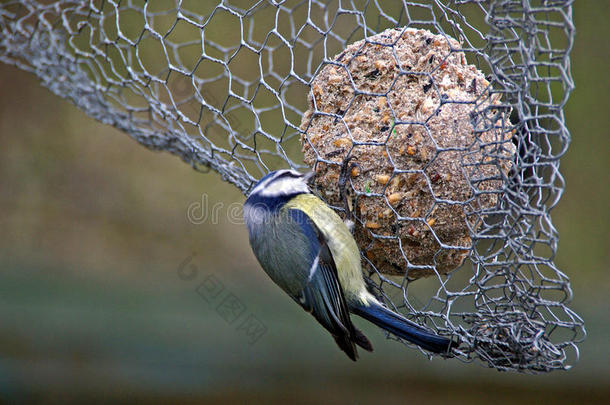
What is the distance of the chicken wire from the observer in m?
1.37

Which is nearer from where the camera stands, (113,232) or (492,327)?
(492,327)

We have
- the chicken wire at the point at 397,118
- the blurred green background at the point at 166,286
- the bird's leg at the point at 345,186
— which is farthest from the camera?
the blurred green background at the point at 166,286

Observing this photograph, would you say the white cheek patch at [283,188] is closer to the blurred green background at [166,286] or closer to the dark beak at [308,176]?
the dark beak at [308,176]

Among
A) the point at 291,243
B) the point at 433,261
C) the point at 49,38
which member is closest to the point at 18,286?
the point at 49,38

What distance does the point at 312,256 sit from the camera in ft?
5.78

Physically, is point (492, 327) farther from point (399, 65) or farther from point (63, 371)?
point (63, 371)

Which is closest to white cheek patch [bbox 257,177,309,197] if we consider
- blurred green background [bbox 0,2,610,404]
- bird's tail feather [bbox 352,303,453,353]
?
bird's tail feather [bbox 352,303,453,353]

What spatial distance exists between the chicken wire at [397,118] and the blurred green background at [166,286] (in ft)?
0.91

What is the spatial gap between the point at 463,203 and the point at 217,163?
3.22 ft

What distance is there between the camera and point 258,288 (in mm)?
3348

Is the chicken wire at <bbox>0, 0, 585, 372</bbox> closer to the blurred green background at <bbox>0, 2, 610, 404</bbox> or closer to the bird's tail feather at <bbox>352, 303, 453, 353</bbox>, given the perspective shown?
the bird's tail feather at <bbox>352, 303, 453, 353</bbox>

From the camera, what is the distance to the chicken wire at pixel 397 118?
137cm

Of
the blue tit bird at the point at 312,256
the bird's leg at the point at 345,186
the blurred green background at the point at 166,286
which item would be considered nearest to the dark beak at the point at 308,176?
the blue tit bird at the point at 312,256

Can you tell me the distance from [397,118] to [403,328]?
0.60m
